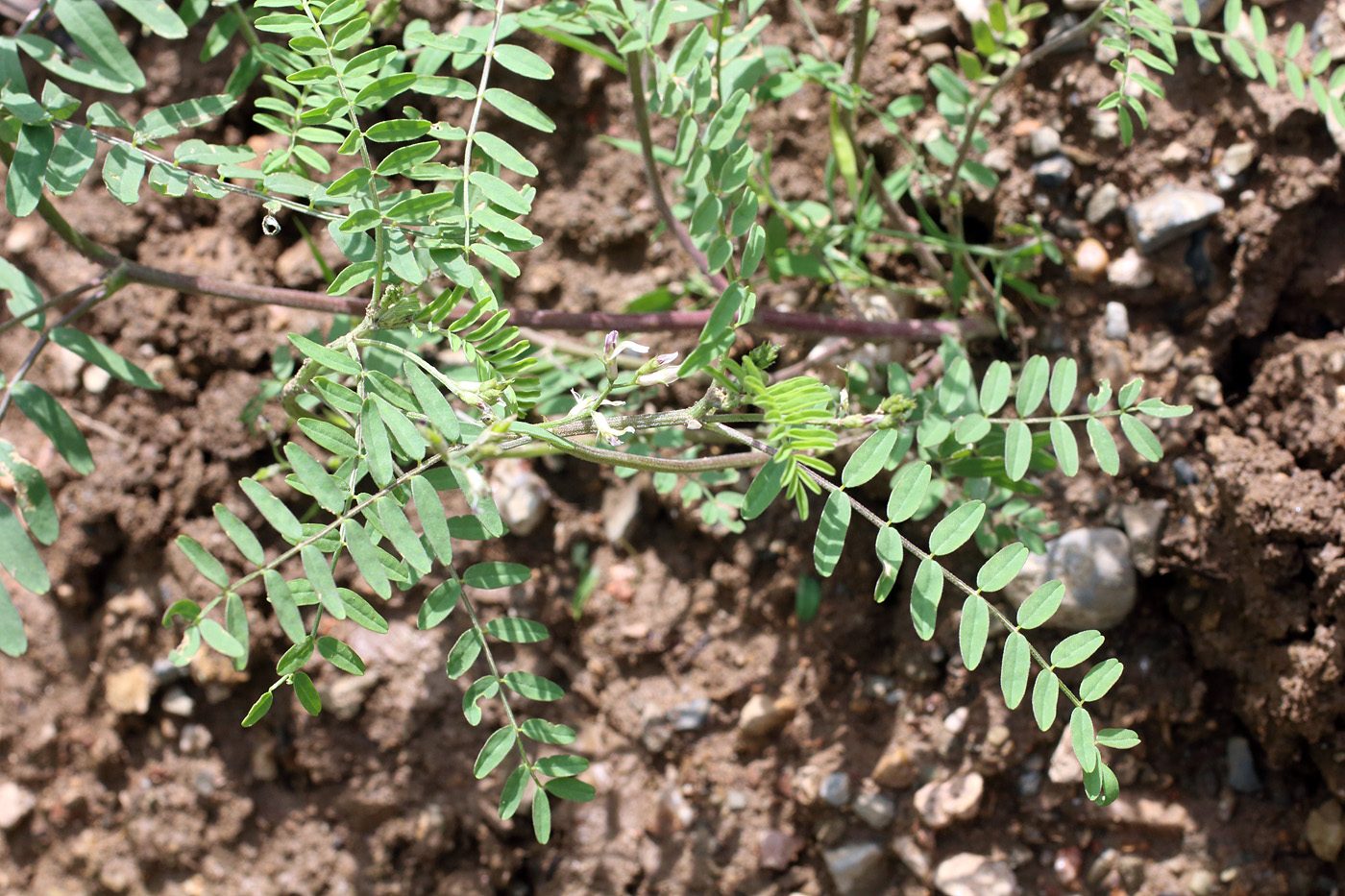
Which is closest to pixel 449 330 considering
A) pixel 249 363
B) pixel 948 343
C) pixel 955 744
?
pixel 948 343

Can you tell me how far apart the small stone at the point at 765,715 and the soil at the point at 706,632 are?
0.03m

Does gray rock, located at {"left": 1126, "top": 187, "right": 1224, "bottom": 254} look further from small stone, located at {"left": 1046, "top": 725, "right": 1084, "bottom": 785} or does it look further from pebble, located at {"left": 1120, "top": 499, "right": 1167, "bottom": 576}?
small stone, located at {"left": 1046, "top": 725, "right": 1084, "bottom": 785}

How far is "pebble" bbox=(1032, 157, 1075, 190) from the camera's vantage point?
2537 mm

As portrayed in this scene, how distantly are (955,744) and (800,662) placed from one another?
438 mm

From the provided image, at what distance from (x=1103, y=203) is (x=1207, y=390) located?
0.54 meters

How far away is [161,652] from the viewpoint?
109 inches

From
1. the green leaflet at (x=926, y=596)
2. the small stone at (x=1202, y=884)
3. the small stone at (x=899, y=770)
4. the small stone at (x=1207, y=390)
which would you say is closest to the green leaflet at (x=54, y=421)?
the green leaflet at (x=926, y=596)

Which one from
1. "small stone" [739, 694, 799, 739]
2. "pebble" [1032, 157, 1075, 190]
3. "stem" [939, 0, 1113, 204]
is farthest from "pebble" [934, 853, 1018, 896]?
"pebble" [1032, 157, 1075, 190]

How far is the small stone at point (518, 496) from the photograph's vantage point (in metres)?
2.72

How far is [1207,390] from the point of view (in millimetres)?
2340

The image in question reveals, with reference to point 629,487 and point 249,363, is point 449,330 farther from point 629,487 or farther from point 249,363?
point 249,363

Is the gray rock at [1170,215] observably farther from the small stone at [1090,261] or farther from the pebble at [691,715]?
the pebble at [691,715]

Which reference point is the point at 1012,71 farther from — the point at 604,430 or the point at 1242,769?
the point at 1242,769

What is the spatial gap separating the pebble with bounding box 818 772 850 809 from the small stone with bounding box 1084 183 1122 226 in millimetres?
1557
